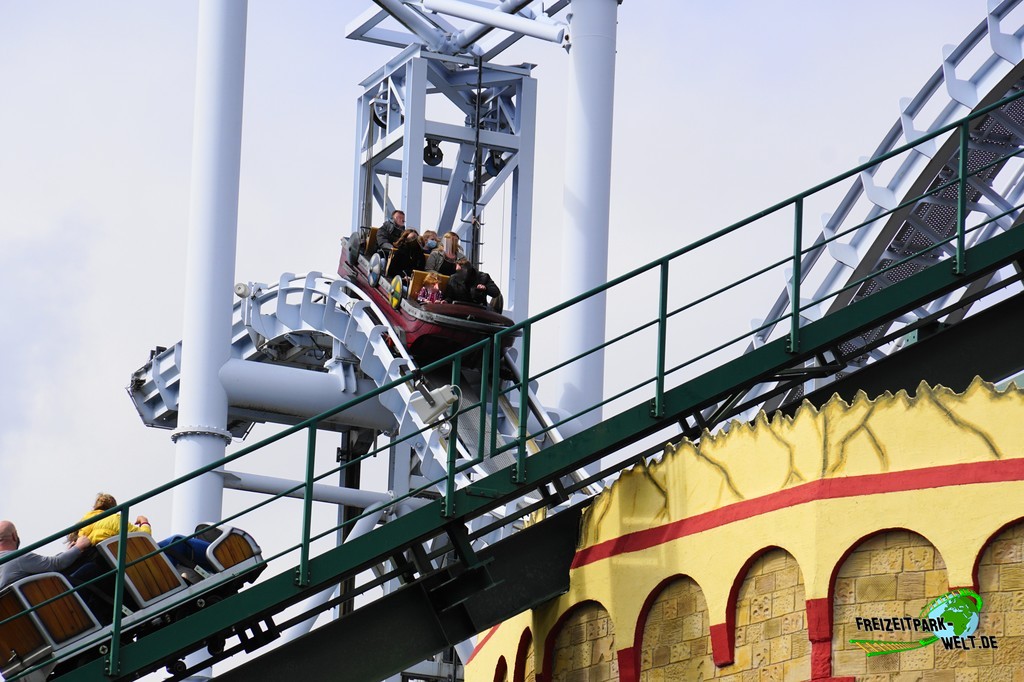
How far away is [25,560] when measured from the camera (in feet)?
41.0

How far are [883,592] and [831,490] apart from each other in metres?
0.67

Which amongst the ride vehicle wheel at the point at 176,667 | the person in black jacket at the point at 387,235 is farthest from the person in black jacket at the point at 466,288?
the ride vehicle wheel at the point at 176,667

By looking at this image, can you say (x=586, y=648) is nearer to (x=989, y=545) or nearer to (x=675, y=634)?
(x=675, y=634)

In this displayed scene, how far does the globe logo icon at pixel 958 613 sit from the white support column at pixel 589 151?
604 inches

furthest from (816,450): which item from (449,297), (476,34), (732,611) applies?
(476,34)

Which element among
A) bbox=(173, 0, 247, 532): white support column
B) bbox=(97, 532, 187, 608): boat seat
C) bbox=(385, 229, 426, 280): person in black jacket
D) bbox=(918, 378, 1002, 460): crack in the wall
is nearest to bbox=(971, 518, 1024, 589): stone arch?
bbox=(918, 378, 1002, 460): crack in the wall

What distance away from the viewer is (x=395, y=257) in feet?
78.1

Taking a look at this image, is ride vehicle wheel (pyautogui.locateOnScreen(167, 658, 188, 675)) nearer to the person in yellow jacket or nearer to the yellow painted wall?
the person in yellow jacket

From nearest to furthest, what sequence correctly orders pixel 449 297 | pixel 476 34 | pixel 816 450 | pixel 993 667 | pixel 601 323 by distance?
1. pixel 993 667
2. pixel 816 450
3. pixel 449 297
4. pixel 601 323
5. pixel 476 34

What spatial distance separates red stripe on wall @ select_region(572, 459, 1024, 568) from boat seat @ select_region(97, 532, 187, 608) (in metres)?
3.05

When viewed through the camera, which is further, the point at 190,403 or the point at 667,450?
the point at 190,403

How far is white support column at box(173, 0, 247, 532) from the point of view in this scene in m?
23.8

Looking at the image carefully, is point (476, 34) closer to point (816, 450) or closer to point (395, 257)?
point (395, 257)

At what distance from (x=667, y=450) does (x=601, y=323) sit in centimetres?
1331
